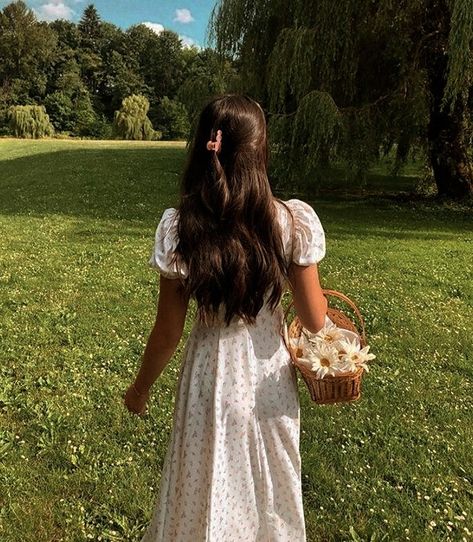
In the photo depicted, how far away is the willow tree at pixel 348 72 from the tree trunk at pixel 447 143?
26mm

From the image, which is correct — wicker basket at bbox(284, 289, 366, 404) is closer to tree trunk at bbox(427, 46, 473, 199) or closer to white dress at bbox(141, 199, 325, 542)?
white dress at bbox(141, 199, 325, 542)

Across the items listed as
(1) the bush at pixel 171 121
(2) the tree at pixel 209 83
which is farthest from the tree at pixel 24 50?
(2) the tree at pixel 209 83

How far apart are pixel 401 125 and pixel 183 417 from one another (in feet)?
40.0

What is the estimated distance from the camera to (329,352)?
215cm

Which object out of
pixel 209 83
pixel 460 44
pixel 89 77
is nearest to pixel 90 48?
pixel 89 77

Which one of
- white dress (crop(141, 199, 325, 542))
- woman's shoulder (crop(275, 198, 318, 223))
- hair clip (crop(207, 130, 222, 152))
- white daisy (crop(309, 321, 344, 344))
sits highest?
hair clip (crop(207, 130, 222, 152))

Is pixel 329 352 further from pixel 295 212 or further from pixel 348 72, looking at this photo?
pixel 348 72

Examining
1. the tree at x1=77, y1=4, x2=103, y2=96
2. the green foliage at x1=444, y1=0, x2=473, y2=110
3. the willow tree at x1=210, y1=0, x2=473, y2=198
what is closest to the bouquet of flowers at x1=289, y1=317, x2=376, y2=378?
the willow tree at x1=210, y1=0, x2=473, y2=198

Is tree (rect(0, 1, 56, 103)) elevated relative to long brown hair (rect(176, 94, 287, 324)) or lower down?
elevated

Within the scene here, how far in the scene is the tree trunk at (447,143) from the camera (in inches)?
523

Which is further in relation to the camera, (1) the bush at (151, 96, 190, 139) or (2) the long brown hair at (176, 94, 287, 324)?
(1) the bush at (151, 96, 190, 139)

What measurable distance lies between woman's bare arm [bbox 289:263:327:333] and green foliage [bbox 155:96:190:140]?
187ft

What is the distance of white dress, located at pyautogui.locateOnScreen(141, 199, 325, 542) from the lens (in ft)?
6.97

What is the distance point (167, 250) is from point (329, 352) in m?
0.72
